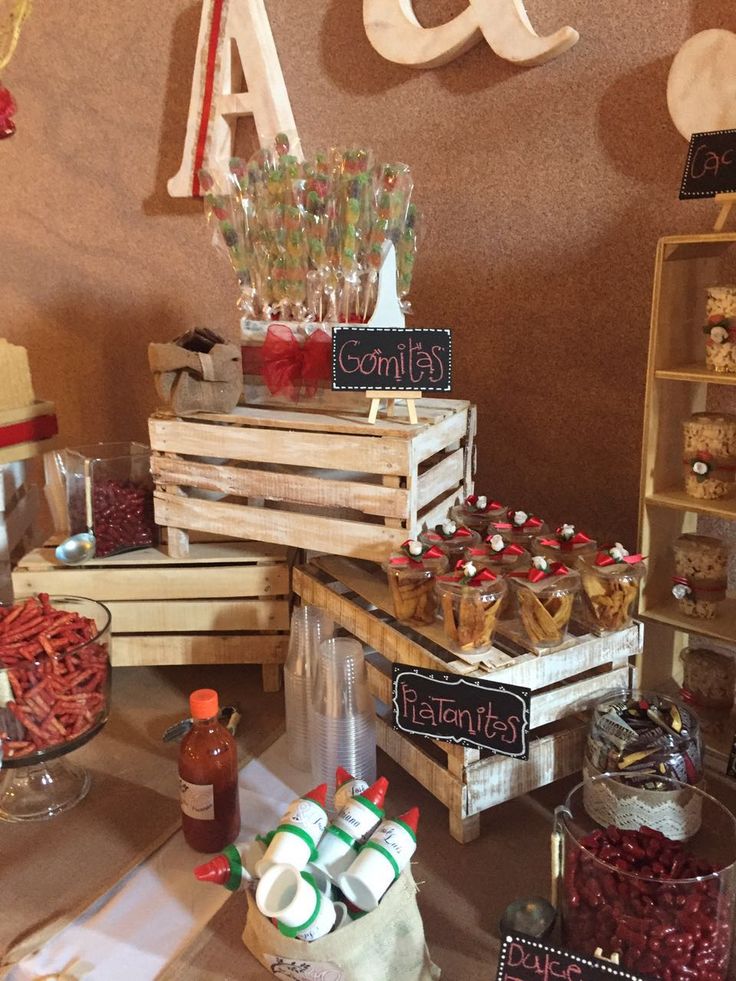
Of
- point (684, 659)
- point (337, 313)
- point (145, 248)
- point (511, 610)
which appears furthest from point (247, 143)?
point (684, 659)

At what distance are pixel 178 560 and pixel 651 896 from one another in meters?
1.18

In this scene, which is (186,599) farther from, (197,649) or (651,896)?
(651,896)

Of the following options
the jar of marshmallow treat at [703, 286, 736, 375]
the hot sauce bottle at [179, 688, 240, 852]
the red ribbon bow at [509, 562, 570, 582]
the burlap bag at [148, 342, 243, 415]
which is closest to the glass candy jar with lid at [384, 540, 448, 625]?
the red ribbon bow at [509, 562, 570, 582]

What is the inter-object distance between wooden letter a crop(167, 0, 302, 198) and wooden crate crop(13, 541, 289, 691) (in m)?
1.05

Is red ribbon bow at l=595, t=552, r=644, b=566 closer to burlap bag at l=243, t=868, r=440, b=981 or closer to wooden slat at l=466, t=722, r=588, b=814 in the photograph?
wooden slat at l=466, t=722, r=588, b=814

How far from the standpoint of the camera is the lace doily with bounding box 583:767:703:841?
1.30 metres

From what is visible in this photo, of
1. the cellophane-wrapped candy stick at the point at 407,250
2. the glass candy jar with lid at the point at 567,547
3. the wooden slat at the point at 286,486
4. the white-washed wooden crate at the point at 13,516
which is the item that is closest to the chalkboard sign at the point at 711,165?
the cellophane-wrapped candy stick at the point at 407,250

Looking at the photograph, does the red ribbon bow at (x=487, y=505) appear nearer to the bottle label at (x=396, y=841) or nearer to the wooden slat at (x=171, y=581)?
the wooden slat at (x=171, y=581)

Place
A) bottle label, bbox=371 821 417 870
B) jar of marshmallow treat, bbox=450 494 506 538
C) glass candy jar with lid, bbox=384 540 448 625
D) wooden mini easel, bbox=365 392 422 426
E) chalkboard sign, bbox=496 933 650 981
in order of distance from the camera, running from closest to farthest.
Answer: chalkboard sign, bbox=496 933 650 981 < bottle label, bbox=371 821 417 870 < glass candy jar with lid, bbox=384 540 448 625 < wooden mini easel, bbox=365 392 422 426 < jar of marshmallow treat, bbox=450 494 506 538

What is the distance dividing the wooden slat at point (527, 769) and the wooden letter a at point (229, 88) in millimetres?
1507

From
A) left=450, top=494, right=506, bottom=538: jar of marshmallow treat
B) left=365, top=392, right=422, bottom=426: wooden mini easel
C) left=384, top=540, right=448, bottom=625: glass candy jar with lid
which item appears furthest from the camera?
left=450, top=494, right=506, bottom=538: jar of marshmallow treat

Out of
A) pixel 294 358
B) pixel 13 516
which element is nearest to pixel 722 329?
pixel 294 358

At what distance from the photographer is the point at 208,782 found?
1376 mm

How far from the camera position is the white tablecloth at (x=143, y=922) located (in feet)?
3.92
